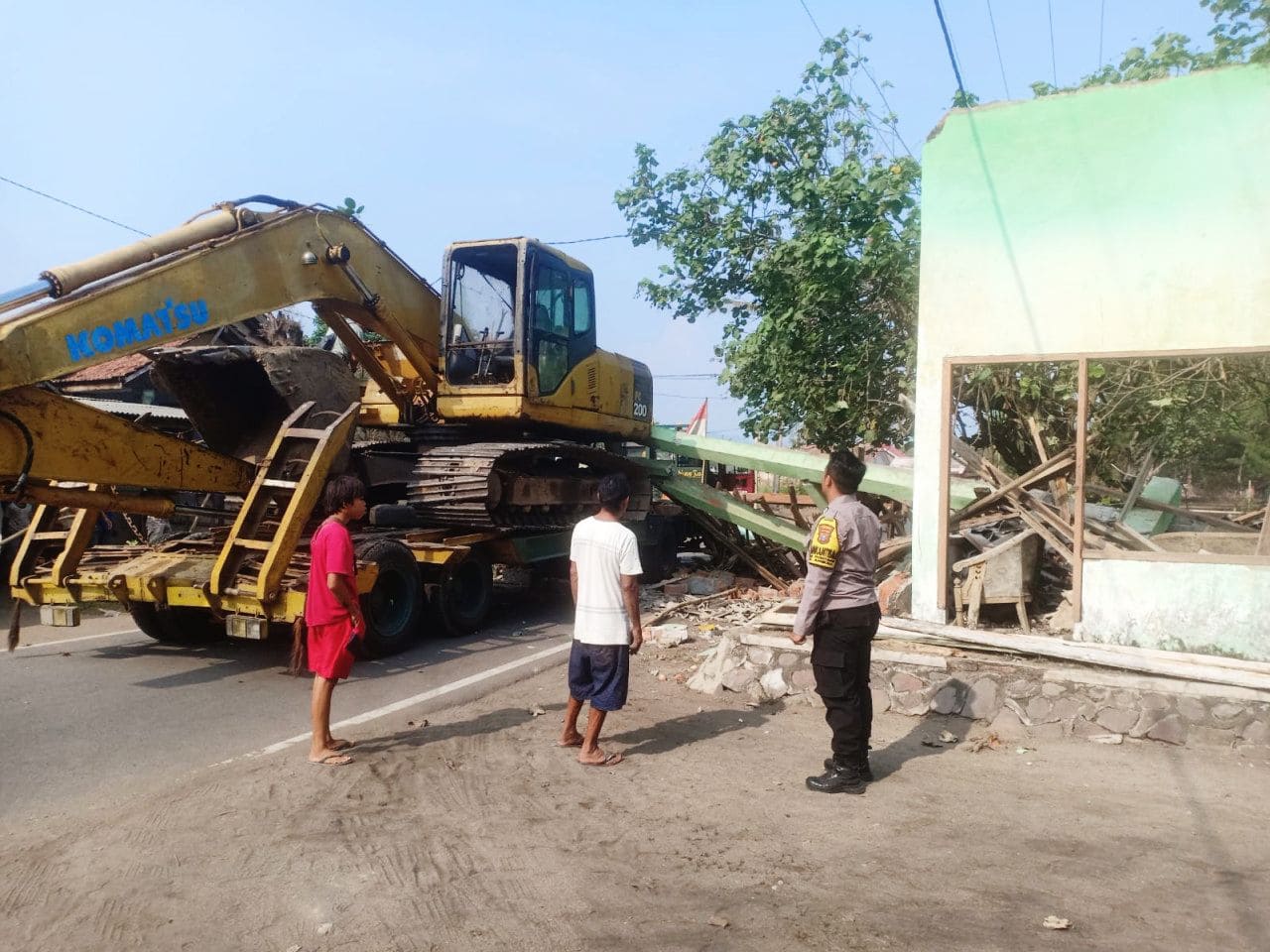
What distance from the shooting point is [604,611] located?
5.16 m

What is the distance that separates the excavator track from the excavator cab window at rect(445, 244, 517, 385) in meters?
0.83

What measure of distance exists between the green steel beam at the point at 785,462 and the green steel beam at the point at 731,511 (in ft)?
1.56

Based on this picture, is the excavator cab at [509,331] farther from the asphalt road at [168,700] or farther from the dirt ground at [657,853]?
the dirt ground at [657,853]

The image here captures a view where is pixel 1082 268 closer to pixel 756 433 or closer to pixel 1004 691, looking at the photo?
pixel 1004 691

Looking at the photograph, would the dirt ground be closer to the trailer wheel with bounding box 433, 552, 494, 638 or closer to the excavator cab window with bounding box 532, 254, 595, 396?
the trailer wheel with bounding box 433, 552, 494, 638

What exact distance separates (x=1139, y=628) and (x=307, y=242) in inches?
288

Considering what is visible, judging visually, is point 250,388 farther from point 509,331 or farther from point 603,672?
point 603,672

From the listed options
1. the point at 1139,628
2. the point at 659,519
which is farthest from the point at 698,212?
the point at 1139,628

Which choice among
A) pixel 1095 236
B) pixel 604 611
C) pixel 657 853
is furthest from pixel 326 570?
pixel 1095 236

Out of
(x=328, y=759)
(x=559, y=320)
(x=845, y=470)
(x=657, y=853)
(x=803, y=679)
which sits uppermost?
(x=559, y=320)

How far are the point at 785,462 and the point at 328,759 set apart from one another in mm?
7378

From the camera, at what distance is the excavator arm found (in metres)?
5.93

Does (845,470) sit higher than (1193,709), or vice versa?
(845,470)

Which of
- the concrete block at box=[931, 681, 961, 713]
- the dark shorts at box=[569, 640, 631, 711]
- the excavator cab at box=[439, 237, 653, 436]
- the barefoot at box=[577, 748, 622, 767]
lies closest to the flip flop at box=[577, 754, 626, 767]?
the barefoot at box=[577, 748, 622, 767]
